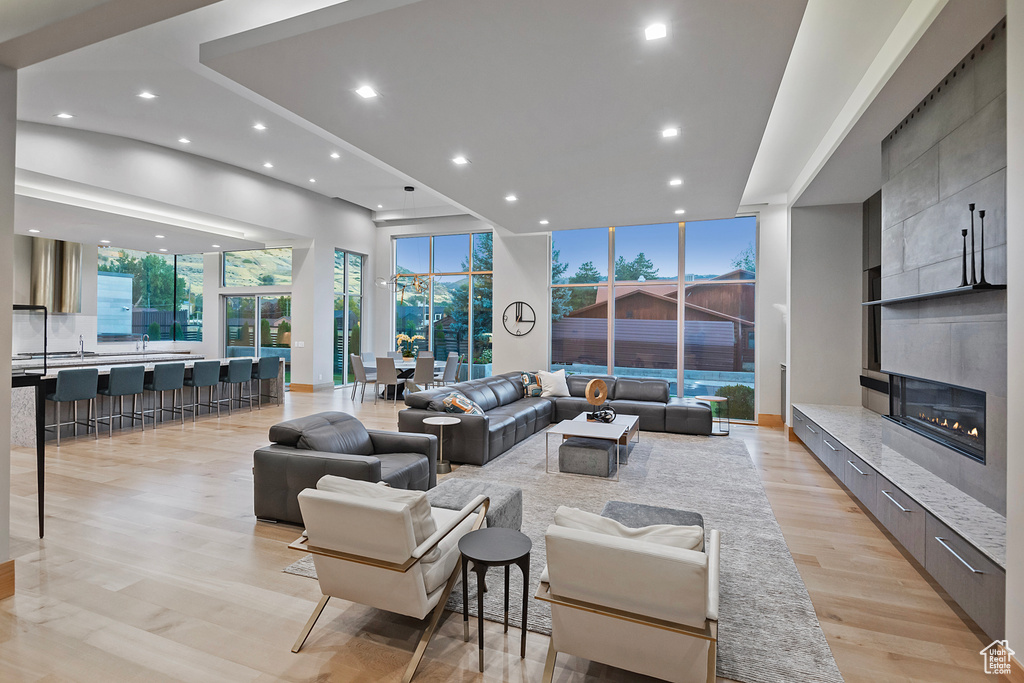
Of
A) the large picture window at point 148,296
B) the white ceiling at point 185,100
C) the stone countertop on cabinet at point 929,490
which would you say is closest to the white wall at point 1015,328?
the stone countertop on cabinet at point 929,490

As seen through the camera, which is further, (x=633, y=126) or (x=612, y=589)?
(x=633, y=126)

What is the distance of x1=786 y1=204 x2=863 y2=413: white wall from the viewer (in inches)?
245

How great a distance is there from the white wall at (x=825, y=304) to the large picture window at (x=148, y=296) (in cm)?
1200

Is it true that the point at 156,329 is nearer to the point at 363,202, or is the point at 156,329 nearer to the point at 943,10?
the point at 363,202

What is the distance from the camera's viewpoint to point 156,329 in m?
11.5

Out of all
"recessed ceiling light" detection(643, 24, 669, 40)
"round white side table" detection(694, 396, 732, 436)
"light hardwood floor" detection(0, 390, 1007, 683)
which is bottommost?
"light hardwood floor" detection(0, 390, 1007, 683)

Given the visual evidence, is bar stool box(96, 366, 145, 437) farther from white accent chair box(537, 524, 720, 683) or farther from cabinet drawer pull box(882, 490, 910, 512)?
cabinet drawer pull box(882, 490, 910, 512)

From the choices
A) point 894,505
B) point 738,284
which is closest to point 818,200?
point 738,284

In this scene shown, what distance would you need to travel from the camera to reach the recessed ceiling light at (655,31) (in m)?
2.64

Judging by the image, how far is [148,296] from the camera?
11.3 metres

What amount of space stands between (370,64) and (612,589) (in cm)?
309

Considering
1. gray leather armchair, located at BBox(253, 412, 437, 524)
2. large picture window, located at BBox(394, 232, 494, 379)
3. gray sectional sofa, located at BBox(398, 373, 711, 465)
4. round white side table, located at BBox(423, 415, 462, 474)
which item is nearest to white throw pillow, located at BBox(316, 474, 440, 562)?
gray leather armchair, located at BBox(253, 412, 437, 524)

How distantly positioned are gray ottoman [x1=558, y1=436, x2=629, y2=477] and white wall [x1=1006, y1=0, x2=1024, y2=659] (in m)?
3.00

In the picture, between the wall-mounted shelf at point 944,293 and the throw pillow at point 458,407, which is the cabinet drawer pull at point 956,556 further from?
the throw pillow at point 458,407
